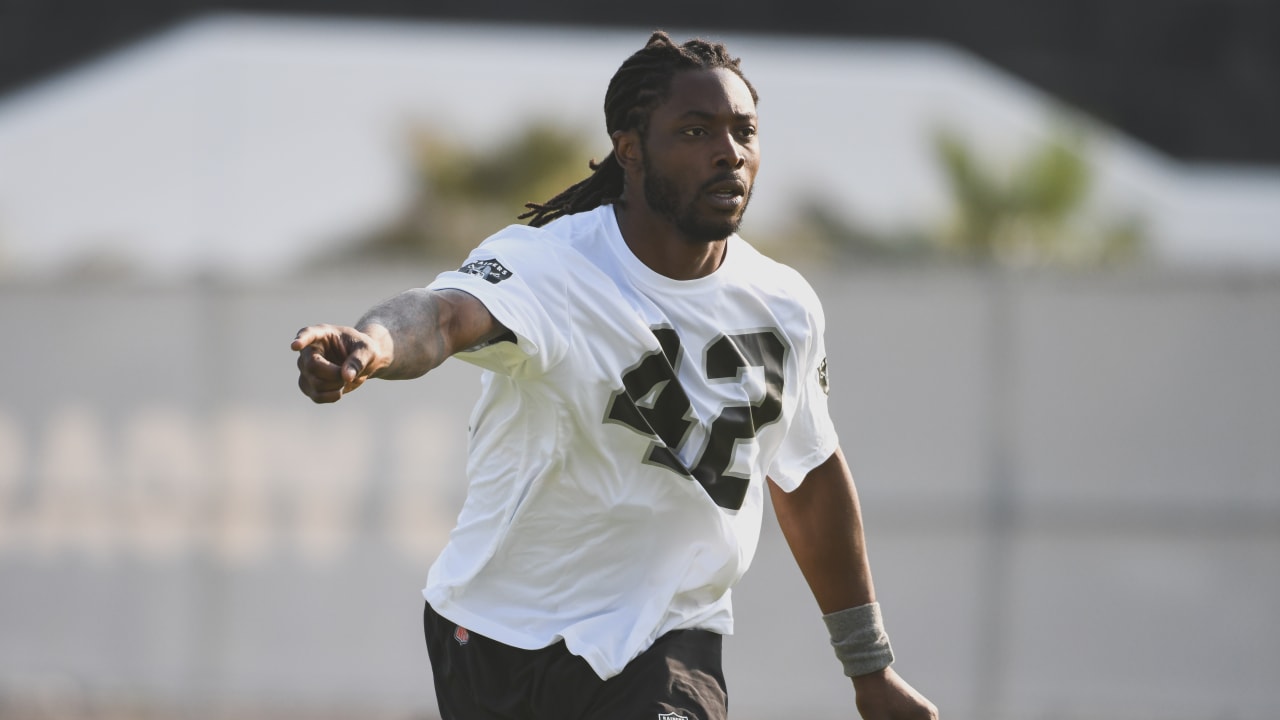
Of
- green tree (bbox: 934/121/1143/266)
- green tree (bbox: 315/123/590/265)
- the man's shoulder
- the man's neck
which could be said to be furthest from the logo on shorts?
green tree (bbox: 315/123/590/265)

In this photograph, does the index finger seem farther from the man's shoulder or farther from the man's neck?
the man's shoulder

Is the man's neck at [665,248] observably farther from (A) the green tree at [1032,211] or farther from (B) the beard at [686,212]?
(A) the green tree at [1032,211]

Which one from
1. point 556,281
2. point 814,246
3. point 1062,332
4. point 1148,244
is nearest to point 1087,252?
point 1148,244

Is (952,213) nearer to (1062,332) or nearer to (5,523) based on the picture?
(1062,332)

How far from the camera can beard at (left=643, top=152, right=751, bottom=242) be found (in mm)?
3971

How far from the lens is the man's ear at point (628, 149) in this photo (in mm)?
4098

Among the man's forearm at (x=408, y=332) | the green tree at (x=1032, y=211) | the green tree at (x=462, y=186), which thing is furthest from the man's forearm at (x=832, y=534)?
the green tree at (x=462, y=186)

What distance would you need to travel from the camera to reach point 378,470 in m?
8.48

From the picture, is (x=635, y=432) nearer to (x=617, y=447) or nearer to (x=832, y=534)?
→ (x=617, y=447)

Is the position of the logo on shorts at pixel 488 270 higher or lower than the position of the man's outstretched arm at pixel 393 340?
higher

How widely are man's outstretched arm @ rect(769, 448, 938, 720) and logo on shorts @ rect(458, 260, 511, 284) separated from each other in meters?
1.08

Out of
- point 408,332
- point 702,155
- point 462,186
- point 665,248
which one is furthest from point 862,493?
point 462,186

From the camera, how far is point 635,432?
3.92 m

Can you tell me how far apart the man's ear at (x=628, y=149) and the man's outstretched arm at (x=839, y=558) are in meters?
0.93
